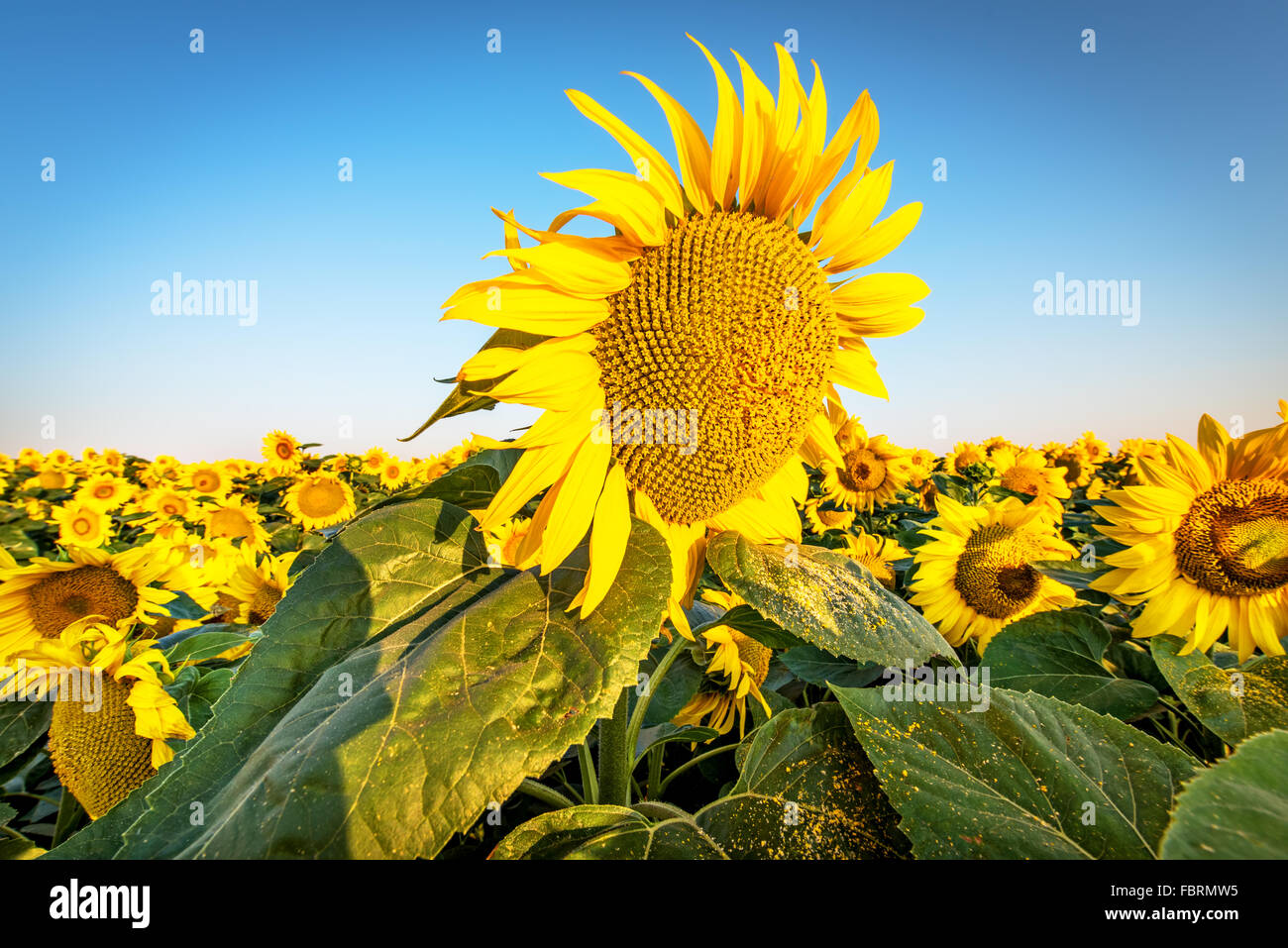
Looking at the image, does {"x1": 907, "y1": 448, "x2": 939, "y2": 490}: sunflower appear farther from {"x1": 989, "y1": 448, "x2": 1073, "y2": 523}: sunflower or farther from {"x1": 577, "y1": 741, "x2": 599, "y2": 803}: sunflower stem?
{"x1": 577, "y1": 741, "x2": 599, "y2": 803}: sunflower stem

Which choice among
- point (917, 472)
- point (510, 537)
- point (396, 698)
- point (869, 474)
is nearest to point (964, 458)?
point (917, 472)

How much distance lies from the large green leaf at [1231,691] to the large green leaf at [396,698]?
2.11 m

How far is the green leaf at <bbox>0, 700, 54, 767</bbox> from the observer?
2.01m

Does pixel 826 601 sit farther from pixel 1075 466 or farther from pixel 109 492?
pixel 109 492

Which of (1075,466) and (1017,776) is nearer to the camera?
(1017,776)

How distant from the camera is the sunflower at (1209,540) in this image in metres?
2.15

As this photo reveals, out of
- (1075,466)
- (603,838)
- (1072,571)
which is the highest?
(1075,466)

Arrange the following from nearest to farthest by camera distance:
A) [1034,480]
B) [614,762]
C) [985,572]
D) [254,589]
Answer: [614,762]
[254,589]
[985,572]
[1034,480]

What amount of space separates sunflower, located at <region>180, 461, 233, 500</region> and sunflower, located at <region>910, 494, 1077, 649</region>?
23.8 ft

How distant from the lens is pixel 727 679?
9.03 feet

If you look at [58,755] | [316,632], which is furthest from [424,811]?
[58,755]

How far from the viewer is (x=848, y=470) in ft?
21.5

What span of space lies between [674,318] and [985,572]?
2829mm
